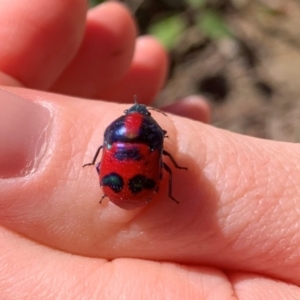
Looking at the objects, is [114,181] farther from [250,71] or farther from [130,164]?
[250,71]

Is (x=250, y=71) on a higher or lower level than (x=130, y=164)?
lower

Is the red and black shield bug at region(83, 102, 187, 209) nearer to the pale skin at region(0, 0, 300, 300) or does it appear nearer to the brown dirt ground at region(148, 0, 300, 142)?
the pale skin at region(0, 0, 300, 300)

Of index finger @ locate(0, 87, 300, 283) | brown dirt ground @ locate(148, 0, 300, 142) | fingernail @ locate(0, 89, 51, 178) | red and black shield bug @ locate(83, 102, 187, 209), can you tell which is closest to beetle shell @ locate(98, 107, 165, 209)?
red and black shield bug @ locate(83, 102, 187, 209)

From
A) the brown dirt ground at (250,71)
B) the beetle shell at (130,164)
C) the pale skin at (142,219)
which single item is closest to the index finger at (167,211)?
the pale skin at (142,219)

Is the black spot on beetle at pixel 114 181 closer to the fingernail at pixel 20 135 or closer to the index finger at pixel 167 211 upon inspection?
the index finger at pixel 167 211

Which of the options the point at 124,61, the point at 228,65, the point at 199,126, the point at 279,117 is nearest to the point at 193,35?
the point at 228,65

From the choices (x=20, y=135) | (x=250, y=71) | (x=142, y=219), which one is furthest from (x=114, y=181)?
(x=250, y=71)
